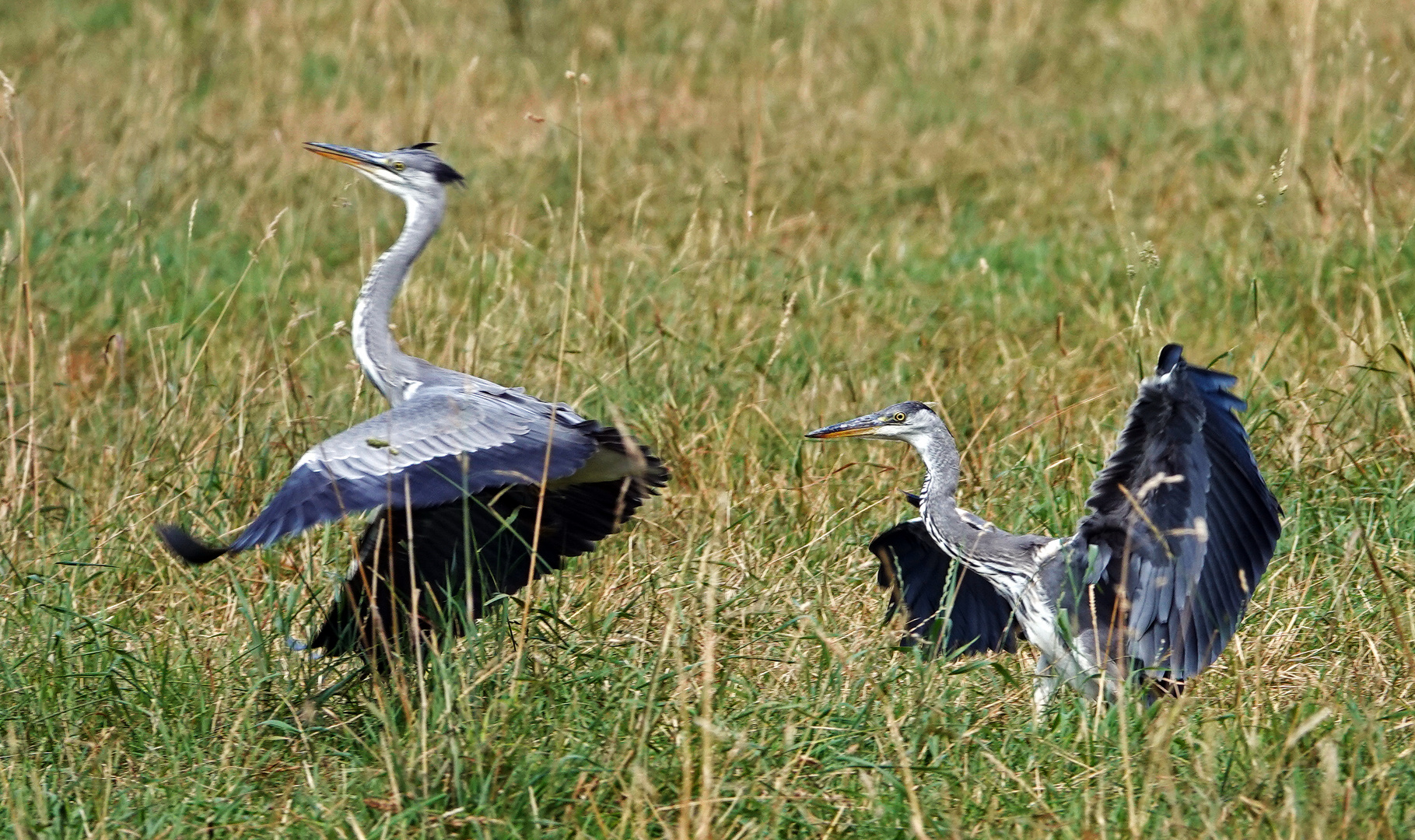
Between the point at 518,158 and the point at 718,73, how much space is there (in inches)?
62.1

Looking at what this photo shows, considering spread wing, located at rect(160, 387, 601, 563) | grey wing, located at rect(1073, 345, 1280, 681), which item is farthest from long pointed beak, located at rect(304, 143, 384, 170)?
grey wing, located at rect(1073, 345, 1280, 681)

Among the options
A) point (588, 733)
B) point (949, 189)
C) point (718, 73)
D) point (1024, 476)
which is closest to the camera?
point (588, 733)

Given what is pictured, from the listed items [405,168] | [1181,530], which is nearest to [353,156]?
[405,168]

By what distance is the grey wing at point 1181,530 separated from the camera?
3496mm

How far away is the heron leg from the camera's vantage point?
11.6ft

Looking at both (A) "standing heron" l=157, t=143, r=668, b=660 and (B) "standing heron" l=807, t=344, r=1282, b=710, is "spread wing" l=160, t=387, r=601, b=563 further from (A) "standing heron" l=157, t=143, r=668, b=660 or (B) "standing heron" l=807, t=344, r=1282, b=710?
(B) "standing heron" l=807, t=344, r=1282, b=710

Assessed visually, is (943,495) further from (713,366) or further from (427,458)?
(713,366)

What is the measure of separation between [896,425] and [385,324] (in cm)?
130

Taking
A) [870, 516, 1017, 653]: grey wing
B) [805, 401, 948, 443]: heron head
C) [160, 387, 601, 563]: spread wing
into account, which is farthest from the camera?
[805, 401, 948, 443]: heron head

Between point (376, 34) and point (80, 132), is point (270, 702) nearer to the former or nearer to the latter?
point (80, 132)

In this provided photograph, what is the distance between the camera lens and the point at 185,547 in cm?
291

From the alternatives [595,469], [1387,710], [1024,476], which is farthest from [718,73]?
[1387,710]

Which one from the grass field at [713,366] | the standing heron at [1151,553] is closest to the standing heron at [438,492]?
the grass field at [713,366]

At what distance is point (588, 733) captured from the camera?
331 centimetres
